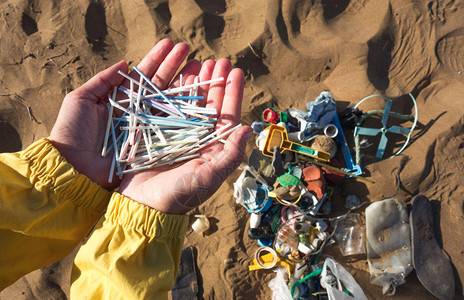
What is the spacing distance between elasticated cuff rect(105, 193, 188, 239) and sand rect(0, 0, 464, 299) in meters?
1.54

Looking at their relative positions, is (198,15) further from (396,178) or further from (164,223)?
(396,178)

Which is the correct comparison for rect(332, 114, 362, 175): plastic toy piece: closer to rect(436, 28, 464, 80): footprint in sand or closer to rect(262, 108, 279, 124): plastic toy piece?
rect(262, 108, 279, 124): plastic toy piece

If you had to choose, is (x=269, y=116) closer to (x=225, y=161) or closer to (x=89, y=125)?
(x=225, y=161)

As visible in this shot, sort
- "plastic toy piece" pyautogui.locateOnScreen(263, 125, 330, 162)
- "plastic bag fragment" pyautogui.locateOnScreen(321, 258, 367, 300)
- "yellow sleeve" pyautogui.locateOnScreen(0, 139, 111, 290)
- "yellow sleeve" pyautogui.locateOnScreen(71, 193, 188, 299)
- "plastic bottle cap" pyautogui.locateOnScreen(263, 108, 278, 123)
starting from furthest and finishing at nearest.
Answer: "plastic bottle cap" pyautogui.locateOnScreen(263, 108, 278, 123) < "plastic toy piece" pyautogui.locateOnScreen(263, 125, 330, 162) < "plastic bag fragment" pyautogui.locateOnScreen(321, 258, 367, 300) < "yellow sleeve" pyautogui.locateOnScreen(0, 139, 111, 290) < "yellow sleeve" pyautogui.locateOnScreen(71, 193, 188, 299)

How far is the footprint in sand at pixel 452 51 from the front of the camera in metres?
Answer: 4.39

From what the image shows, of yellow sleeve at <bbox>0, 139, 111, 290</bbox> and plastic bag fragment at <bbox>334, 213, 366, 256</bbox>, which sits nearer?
yellow sleeve at <bbox>0, 139, 111, 290</bbox>

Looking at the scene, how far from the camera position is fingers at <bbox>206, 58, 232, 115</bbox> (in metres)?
3.22

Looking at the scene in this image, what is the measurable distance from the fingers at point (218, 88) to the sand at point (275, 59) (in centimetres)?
106

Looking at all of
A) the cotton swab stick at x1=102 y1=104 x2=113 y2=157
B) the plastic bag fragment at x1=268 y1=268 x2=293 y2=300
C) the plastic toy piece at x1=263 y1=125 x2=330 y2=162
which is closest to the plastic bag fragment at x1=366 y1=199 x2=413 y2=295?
the plastic toy piece at x1=263 y1=125 x2=330 y2=162

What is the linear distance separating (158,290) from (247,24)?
3.91 metres

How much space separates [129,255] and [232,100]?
1.75m

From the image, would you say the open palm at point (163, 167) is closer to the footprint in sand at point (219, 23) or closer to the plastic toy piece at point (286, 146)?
the plastic toy piece at point (286, 146)

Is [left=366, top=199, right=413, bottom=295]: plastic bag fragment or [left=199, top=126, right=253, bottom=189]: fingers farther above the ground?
[left=199, top=126, right=253, bottom=189]: fingers

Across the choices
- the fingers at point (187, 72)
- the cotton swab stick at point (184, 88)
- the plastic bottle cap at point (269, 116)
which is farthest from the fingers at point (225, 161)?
the plastic bottle cap at point (269, 116)
